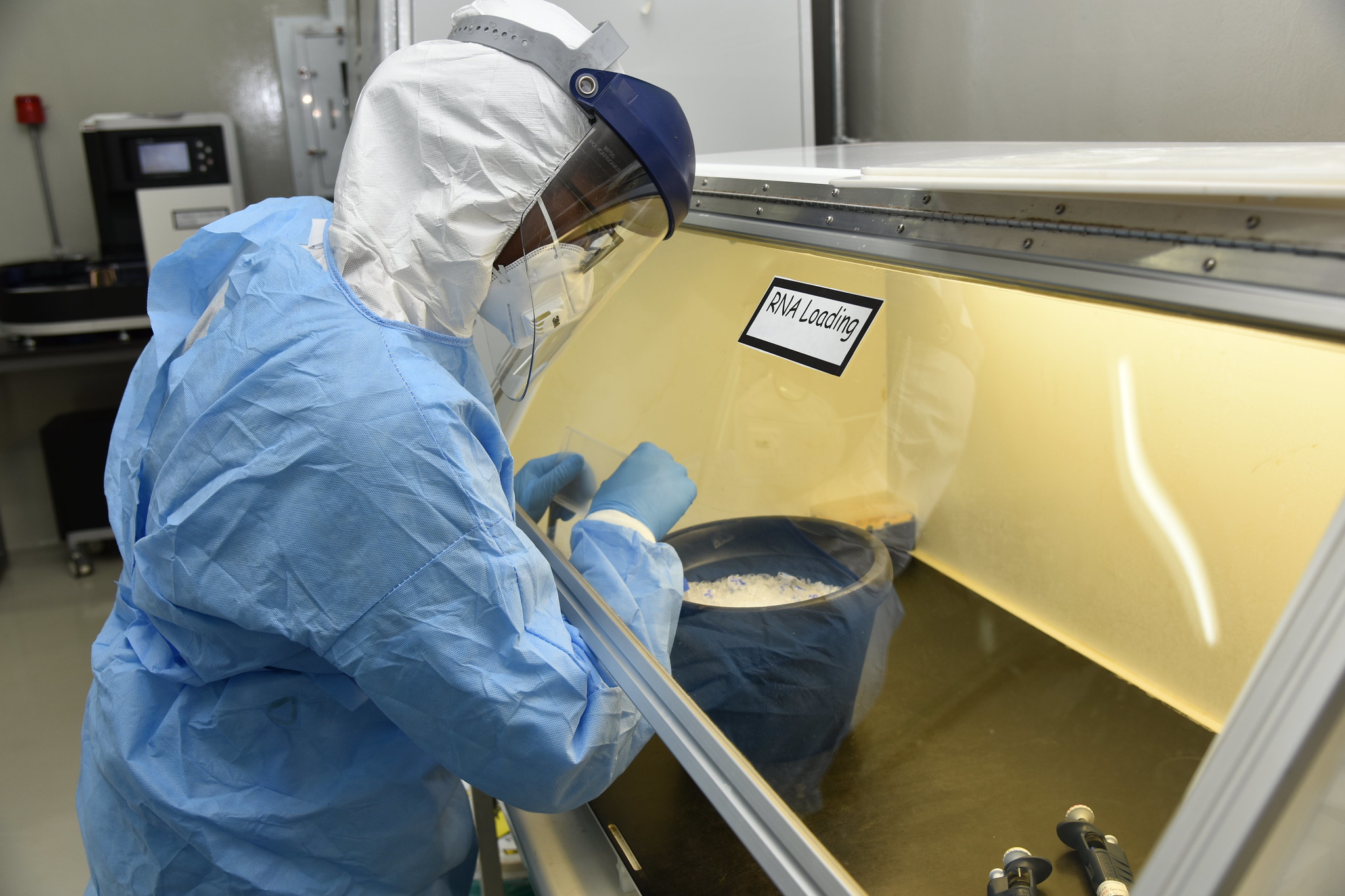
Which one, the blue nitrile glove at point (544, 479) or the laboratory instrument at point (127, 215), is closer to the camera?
the blue nitrile glove at point (544, 479)

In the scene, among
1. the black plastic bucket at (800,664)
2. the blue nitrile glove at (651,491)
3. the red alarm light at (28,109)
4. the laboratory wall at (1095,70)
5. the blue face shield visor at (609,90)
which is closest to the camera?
the black plastic bucket at (800,664)

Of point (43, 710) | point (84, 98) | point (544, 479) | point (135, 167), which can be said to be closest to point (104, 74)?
point (84, 98)

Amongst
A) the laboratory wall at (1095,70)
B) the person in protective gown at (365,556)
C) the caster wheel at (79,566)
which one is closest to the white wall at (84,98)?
the caster wheel at (79,566)

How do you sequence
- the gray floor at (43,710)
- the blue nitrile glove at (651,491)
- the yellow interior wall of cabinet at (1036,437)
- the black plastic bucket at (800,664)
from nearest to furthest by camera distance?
1. the yellow interior wall of cabinet at (1036,437)
2. the black plastic bucket at (800,664)
3. the blue nitrile glove at (651,491)
4. the gray floor at (43,710)

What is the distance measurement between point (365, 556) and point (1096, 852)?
60 centimetres

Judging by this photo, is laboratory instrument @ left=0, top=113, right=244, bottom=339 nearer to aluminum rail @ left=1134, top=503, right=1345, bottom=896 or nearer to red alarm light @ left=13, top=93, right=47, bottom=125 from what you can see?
red alarm light @ left=13, top=93, right=47, bottom=125

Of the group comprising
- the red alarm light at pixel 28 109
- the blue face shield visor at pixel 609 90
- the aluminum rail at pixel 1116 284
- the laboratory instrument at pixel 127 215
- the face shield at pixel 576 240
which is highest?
the blue face shield visor at pixel 609 90

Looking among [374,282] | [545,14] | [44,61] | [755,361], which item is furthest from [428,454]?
[44,61]

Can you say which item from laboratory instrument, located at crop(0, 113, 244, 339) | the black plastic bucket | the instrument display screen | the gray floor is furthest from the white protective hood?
the instrument display screen

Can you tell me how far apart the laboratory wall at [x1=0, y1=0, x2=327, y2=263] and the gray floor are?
4.13 ft

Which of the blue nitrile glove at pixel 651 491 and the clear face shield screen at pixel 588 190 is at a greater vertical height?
the clear face shield screen at pixel 588 190

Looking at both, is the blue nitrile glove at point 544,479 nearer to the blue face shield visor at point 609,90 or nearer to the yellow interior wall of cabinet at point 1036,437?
the yellow interior wall of cabinet at point 1036,437

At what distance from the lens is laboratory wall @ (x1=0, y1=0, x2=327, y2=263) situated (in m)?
3.18

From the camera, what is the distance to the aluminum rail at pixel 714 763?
58 centimetres
